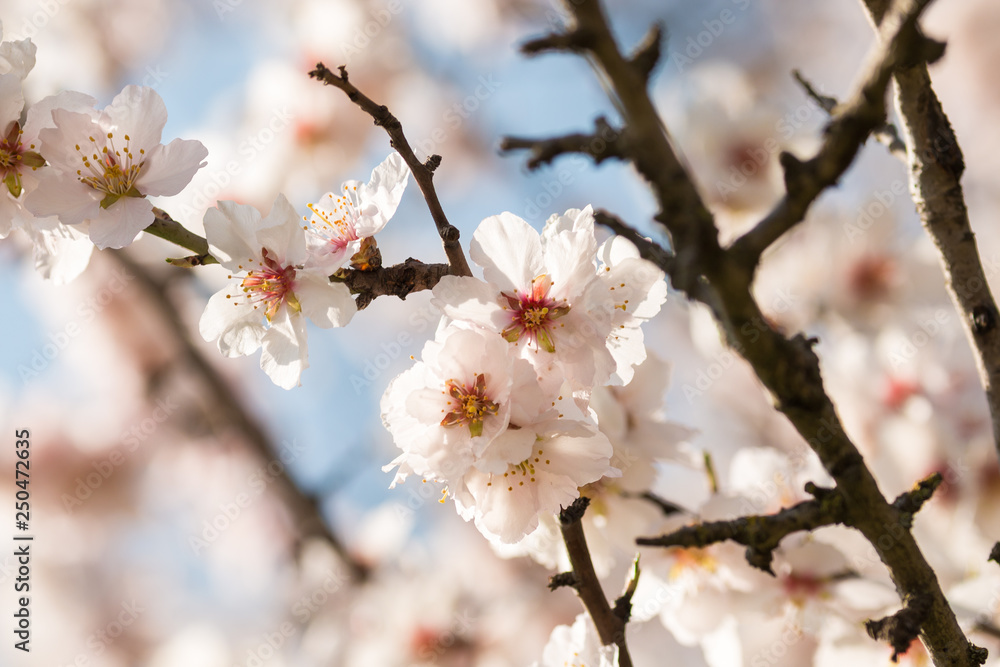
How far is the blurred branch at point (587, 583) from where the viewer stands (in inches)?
35.6

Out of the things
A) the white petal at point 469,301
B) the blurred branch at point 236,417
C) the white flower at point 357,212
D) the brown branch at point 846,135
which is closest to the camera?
the brown branch at point 846,135

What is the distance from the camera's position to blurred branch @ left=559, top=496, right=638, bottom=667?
91 cm

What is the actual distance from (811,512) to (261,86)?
3.30 m

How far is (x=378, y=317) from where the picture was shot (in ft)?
18.7

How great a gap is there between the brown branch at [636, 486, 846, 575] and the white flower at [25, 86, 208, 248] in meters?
0.78

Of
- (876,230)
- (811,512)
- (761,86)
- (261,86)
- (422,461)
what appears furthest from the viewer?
(761,86)

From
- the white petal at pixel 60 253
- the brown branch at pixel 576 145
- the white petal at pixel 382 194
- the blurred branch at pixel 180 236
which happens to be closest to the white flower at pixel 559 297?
the white petal at pixel 382 194

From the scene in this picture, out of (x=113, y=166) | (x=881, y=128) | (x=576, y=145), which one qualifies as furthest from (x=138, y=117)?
(x=881, y=128)

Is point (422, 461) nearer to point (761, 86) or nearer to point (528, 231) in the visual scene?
point (528, 231)

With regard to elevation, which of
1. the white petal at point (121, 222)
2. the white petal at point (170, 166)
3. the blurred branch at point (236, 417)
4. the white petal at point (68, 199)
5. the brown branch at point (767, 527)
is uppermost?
the blurred branch at point (236, 417)

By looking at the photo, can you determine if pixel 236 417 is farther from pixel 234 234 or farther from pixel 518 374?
pixel 518 374

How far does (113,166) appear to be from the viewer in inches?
39.4

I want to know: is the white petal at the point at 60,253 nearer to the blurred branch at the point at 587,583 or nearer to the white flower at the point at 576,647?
the blurred branch at the point at 587,583

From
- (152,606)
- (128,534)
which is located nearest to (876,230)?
(128,534)
